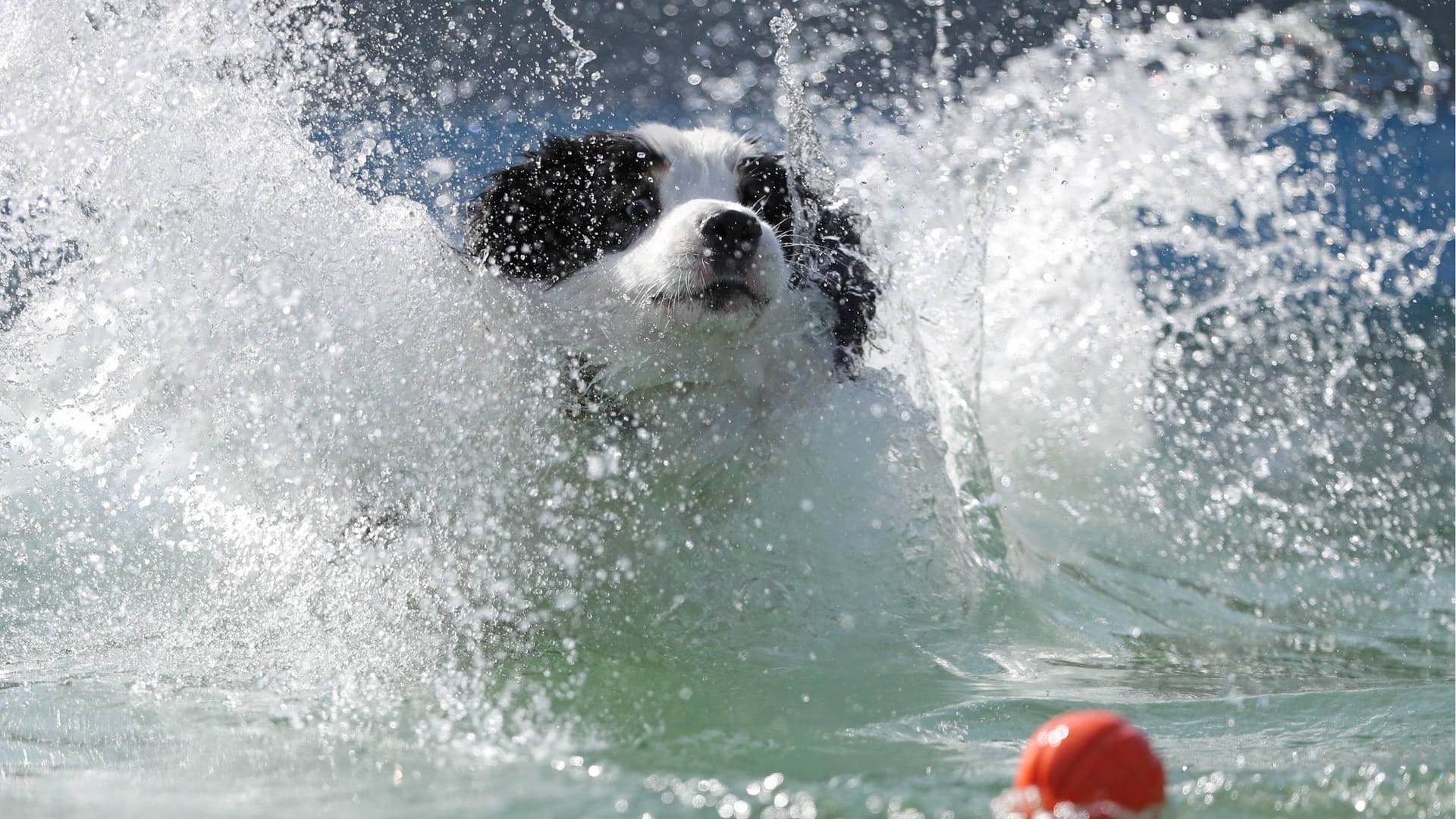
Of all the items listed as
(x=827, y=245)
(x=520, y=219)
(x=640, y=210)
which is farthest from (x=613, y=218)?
(x=827, y=245)

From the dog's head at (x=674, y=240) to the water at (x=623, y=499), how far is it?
12cm

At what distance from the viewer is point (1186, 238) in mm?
4488

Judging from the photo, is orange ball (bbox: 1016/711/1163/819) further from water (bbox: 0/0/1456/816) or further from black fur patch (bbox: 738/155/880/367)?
black fur patch (bbox: 738/155/880/367)

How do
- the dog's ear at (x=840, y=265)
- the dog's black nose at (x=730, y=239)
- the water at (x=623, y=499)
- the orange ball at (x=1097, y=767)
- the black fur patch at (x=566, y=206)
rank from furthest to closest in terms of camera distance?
1. the dog's ear at (x=840, y=265)
2. the black fur patch at (x=566, y=206)
3. the dog's black nose at (x=730, y=239)
4. the water at (x=623, y=499)
5. the orange ball at (x=1097, y=767)

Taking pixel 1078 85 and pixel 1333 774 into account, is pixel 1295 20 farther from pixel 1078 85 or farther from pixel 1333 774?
pixel 1333 774

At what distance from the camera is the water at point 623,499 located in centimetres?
180

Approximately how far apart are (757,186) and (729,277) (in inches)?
16.1

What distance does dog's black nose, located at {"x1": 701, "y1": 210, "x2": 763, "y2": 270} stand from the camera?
2.43m

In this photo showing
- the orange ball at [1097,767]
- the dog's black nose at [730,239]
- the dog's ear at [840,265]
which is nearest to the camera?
the orange ball at [1097,767]

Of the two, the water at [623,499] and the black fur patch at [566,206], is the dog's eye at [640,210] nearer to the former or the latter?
the black fur patch at [566,206]

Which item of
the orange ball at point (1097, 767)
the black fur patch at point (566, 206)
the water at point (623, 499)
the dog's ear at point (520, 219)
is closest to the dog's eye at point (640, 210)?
the black fur patch at point (566, 206)

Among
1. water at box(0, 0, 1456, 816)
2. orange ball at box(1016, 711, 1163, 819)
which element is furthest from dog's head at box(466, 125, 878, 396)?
orange ball at box(1016, 711, 1163, 819)

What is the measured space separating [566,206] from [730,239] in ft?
1.44

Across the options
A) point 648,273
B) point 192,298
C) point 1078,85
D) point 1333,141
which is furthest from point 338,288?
point 1333,141
